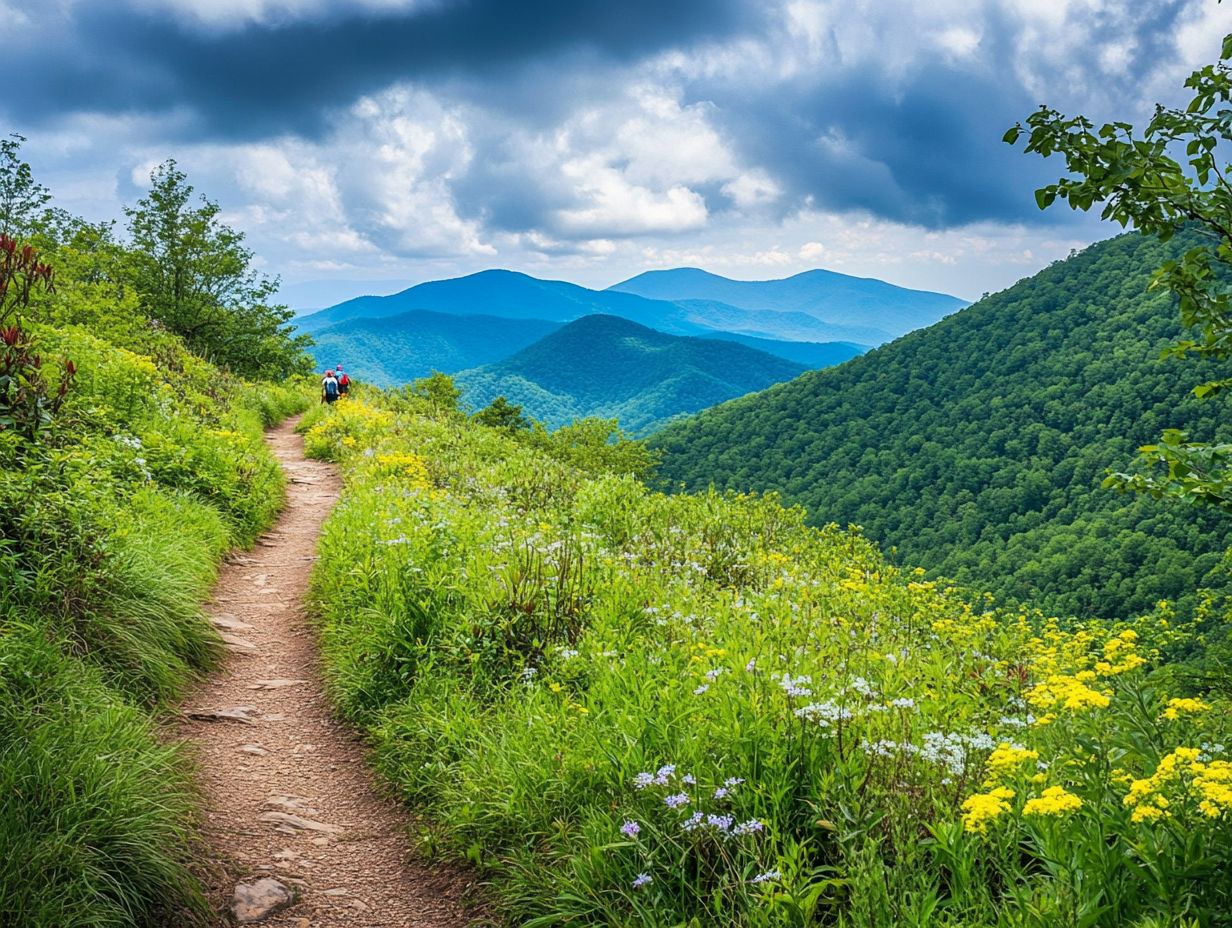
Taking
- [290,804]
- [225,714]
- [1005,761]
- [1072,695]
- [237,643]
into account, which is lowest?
[290,804]

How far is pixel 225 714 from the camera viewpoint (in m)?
5.46

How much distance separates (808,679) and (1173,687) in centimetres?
303

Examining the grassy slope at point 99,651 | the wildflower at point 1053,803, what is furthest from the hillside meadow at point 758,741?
the grassy slope at point 99,651

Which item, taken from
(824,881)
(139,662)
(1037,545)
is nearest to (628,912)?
(824,881)

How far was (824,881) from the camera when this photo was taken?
2773 mm

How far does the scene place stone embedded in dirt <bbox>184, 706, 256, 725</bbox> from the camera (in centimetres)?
533

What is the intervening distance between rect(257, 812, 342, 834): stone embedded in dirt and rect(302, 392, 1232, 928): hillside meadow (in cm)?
46

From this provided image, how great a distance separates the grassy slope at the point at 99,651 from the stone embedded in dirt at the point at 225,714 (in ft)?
0.83

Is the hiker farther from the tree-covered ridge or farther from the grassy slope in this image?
the tree-covered ridge

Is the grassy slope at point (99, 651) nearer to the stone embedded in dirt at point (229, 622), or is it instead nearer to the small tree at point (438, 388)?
the stone embedded in dirt at point (229, 622)

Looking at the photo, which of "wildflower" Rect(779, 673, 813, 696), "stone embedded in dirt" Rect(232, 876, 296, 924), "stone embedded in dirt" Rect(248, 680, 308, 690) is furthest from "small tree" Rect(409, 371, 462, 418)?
"wildflower" Rect(779, 673, 813, 696)

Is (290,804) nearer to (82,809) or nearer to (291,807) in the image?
(291,807)

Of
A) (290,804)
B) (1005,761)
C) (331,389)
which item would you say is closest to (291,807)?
(290,804)

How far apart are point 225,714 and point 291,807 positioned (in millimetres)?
1326
